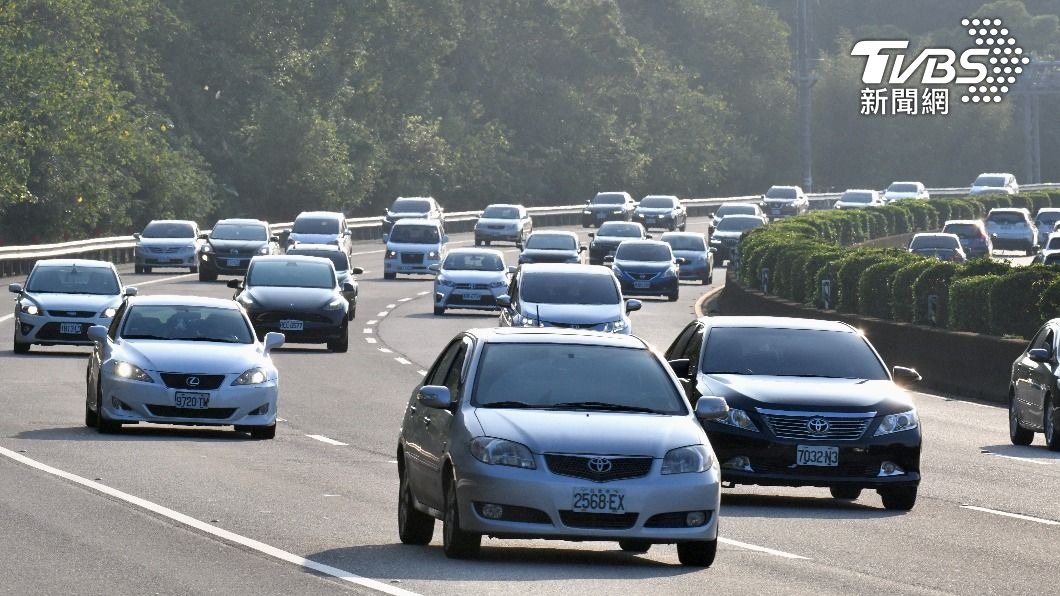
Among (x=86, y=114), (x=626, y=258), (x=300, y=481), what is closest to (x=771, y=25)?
(x=86, y=114)

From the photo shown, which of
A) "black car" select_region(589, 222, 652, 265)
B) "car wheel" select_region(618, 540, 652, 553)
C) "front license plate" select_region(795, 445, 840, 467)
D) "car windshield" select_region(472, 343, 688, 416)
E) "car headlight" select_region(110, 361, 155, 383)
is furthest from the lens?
"black car" select_region(589, 222, 652, 265)

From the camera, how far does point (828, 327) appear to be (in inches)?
706

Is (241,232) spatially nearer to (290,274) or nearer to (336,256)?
(336,256)

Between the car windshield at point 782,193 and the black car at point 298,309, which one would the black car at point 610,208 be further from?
the black car at point 298,309

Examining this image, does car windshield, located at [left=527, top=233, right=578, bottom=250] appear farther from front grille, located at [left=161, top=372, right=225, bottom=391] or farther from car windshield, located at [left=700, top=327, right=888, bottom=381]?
car windshield, located at [left=700, top=327, right=888, bottom=381]

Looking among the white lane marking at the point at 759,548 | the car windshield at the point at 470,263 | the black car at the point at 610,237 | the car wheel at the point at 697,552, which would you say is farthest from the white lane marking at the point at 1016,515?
the black car at the point at 610,237

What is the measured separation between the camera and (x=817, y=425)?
53.3 ft

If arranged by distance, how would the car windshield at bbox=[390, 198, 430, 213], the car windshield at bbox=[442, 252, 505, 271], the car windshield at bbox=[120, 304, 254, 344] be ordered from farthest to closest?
the car windshield at bbox=[390, 198, 430, 213]
the car windshield at bbox=[442, 252, 505, 271]
the car windshield at bbox=[120, 304, 254, 344]

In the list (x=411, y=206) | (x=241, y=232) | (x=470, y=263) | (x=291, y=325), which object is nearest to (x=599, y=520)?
(x=291, y=325)

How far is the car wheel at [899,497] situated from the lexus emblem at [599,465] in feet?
15.3

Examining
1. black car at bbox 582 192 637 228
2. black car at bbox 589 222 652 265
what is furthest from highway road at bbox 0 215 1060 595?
black car at bbox 582 192 637 228

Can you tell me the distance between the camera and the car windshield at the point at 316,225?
6184 centimetres

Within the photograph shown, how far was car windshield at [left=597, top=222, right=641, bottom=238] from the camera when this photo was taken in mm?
67438

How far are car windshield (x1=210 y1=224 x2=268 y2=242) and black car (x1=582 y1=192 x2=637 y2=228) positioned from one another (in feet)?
121
